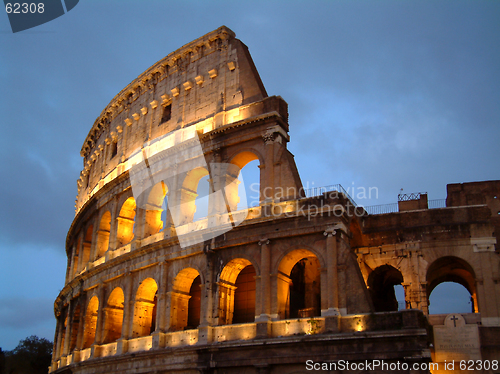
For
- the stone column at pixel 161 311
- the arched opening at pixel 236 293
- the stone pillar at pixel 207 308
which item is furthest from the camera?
the stone column at pixel 161 311

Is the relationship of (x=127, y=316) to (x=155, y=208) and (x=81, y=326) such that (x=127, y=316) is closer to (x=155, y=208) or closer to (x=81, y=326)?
(x=81, y=326)

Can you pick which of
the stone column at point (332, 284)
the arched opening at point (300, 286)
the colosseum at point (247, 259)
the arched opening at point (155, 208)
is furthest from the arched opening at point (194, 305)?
the stone column at point (332, 284)

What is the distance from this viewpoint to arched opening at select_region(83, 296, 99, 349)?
26.6 metres

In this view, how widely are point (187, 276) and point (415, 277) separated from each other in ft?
30.6

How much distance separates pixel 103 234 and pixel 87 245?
303 centimetres

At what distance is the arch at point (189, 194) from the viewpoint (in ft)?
77.7

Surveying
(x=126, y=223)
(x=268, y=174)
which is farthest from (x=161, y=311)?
(x=268, y=174)

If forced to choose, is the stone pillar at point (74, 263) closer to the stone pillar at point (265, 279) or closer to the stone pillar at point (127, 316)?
the stone pillar at point (127, 316)

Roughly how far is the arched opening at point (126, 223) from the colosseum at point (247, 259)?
0.20 ft

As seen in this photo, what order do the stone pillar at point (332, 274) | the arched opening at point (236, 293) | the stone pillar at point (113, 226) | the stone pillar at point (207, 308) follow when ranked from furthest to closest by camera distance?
the stone pillar at point (113, 226) < the arched opening at point (236, 293) < the stone pillar at point (207, 308) < the stone pillar at point (332, 274)

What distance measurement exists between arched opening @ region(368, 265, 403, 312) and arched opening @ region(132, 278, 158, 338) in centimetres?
959

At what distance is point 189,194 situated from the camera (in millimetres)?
24203

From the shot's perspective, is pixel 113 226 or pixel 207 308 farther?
pixel 113 226

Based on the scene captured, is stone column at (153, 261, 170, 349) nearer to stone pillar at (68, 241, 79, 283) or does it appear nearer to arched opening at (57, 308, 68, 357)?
arched opening at (57, 308, 68, 357)
